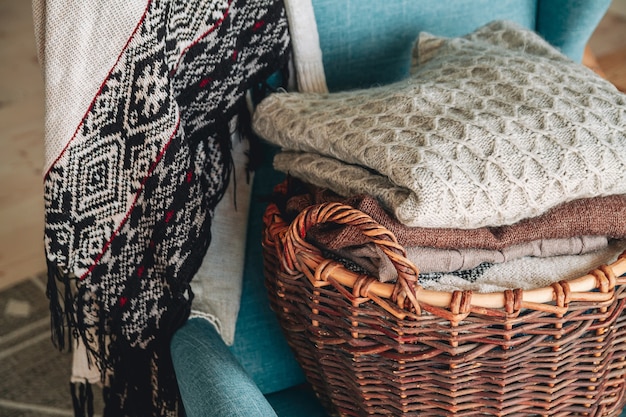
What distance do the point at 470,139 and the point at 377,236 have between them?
14cm

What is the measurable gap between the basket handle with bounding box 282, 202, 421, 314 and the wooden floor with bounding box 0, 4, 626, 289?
1105mm

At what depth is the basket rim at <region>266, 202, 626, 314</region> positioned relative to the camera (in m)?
0.63

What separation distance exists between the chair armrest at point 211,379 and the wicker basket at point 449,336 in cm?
9

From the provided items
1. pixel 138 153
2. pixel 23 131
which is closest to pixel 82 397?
pixel 138 153

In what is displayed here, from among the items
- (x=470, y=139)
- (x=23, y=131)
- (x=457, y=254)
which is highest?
(x=470, y=139)

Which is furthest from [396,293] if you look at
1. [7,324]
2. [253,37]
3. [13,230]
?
[13,230]

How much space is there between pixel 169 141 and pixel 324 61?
30 cm

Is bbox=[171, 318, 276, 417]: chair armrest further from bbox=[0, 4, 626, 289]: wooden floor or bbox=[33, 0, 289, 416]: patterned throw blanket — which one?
bbox=[0, 4, 626, 289]: wooden floor

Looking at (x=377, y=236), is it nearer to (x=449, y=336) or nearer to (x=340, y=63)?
(x=449, y=336)

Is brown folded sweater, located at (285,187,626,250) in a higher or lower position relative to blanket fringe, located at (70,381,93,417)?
higher

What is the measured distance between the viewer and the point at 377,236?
634 mm

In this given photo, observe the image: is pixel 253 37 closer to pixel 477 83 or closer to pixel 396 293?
pixel 477 83

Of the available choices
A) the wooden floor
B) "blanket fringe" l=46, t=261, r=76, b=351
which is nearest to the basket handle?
"blanket fringe" l=46, t=261, r=76, b=351

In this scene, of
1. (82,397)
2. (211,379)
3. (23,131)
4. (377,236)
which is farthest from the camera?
(23,131)
